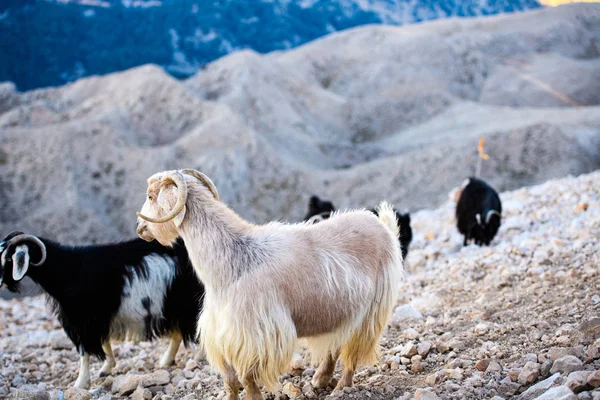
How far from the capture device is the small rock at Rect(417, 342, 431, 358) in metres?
4.76

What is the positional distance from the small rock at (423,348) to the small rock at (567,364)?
4.04 ft

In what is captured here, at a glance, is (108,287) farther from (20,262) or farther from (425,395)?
(425,395)

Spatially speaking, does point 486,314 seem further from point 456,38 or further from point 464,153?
point 456,38

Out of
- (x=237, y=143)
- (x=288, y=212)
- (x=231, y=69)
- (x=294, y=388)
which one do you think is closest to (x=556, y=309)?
(x=294, y=388)

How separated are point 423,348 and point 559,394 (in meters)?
1.68

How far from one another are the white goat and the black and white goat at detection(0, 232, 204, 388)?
1.97 m

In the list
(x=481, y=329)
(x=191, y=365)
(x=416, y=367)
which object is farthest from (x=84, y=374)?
(x=481, y=329)

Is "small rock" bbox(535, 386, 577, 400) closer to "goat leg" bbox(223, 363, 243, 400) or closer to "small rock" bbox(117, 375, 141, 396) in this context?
"goat leg" bbox(223, 363, 243, 400)

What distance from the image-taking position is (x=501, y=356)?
14.4 ft

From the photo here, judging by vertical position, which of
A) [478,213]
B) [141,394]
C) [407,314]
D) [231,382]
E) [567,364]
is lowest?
[478,213]

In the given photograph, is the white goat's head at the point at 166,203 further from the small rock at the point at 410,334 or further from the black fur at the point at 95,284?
the small rock at the point at 410,334

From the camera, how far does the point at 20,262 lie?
5.80m

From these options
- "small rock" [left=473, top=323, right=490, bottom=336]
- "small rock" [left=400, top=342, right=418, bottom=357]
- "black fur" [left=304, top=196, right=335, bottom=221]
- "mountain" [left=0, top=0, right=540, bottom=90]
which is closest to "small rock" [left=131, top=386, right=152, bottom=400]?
"small rock" [left=400, top=342, right=418, bottom=357]

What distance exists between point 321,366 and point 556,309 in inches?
90.9
